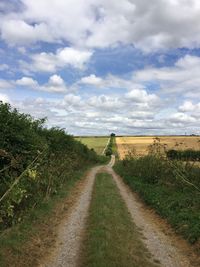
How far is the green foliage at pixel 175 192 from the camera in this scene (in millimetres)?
12055

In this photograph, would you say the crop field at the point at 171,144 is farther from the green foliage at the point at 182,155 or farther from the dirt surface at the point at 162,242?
the dirt surface at the point at 162,242

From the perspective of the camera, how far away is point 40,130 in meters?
24.3

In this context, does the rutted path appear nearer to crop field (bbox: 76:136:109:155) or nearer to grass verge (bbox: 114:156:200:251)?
grass verge (bbox: 114:156:200:251)

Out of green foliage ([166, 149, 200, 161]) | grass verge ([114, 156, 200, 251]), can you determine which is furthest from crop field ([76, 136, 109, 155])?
green foliage ([166, 149, 200, 161])

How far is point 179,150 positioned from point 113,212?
24.5ft

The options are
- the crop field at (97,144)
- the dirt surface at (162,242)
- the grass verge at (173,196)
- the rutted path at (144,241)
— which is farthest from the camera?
the crop field at (97,144)

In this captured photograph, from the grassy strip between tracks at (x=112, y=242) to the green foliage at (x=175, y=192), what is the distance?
165 cm

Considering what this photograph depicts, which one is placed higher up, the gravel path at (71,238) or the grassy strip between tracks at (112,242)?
the grassy strip between tracks at (112,242)

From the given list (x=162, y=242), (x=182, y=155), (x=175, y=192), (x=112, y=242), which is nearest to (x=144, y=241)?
(x=162, y=242)

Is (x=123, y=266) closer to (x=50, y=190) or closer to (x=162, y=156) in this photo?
(x=50, y=190)

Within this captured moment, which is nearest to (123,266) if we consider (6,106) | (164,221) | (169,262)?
(169,262)

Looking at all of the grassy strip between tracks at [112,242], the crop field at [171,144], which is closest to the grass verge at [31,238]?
the grassy strip between tracks at [112,242]

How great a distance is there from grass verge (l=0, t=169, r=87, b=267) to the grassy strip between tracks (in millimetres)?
1223

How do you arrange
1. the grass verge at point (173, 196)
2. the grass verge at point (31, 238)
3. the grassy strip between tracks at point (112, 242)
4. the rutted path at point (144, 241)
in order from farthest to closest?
the grass verge at point (173, 196) → the rutted path at point (144, 241) → the grass verge at point (31, 238) → the grassy strip between tracks at point (112, 242)
